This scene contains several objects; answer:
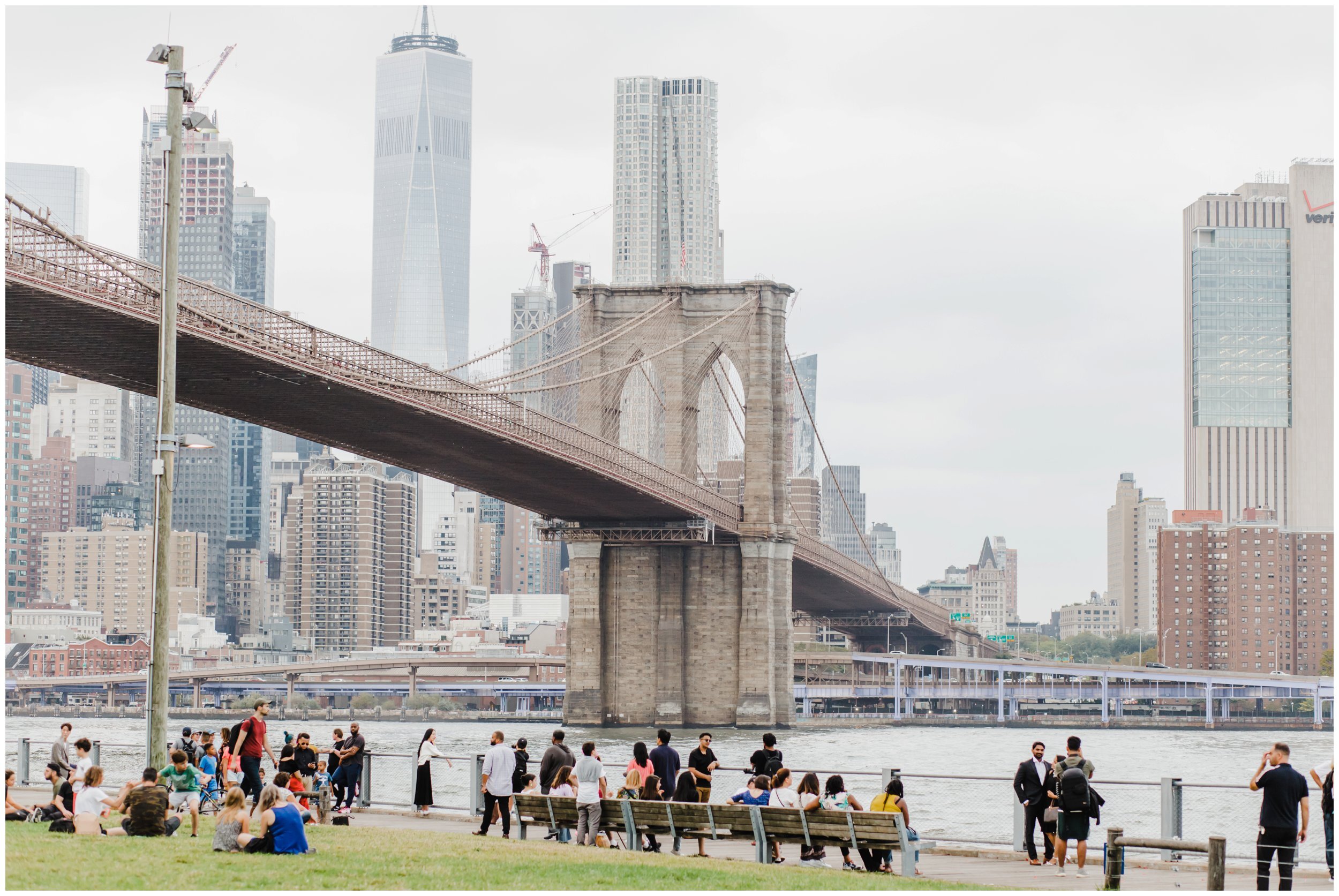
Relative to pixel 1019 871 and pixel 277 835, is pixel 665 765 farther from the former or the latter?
pixel 277 835

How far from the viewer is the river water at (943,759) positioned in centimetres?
2898

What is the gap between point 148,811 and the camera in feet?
56.8

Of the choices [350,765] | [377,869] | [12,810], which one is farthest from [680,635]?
[377,869]

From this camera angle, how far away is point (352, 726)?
74.2 ft

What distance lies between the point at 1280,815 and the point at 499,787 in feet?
26.7

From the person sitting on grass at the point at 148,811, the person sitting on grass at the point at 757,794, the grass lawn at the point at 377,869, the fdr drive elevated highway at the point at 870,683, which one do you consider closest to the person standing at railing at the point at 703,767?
the person sitting on grass at the point at 757,794

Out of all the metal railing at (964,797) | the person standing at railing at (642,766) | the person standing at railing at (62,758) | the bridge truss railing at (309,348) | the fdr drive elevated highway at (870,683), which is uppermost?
the bridge truss railing at (309,348)

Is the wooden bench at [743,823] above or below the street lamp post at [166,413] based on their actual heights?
below

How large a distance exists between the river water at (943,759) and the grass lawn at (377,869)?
4.27 m

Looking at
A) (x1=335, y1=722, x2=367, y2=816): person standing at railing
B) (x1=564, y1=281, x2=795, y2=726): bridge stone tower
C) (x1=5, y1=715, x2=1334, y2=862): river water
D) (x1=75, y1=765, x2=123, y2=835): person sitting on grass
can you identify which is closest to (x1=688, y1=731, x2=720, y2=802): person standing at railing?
(x1=5, y1=715, x2=1334, y2=862): river water

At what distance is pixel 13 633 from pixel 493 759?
542 ft

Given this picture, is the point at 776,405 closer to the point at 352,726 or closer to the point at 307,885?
the point at 352,726

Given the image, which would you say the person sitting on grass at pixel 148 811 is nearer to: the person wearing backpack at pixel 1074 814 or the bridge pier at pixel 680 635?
the person wearing backpack at pixel 1074 814

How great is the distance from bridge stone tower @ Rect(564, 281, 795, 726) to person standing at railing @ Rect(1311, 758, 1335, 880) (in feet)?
171
